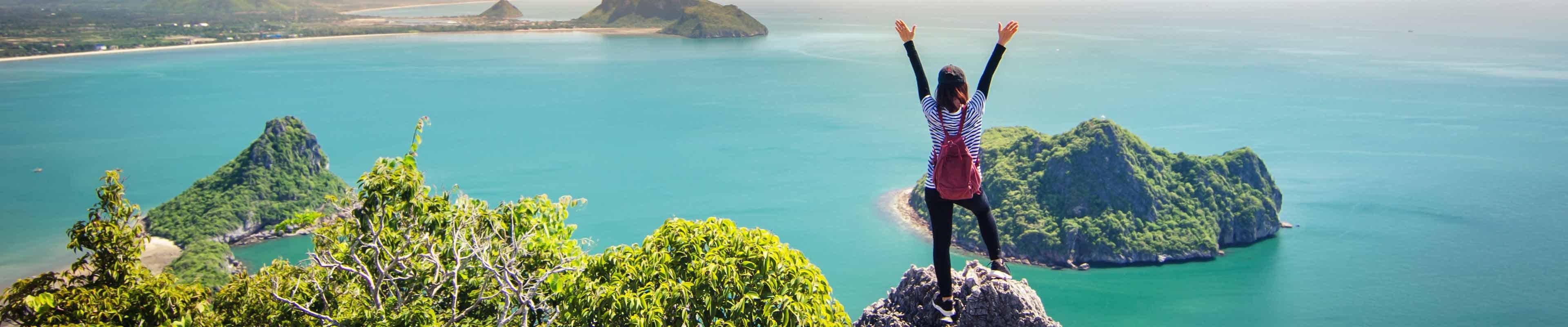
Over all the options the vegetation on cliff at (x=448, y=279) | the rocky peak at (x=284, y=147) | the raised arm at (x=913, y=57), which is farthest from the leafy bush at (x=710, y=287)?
the rocky peak at (x=284, y=147)

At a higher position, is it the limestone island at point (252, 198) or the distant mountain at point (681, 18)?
the distant mountain at point (681, 18)

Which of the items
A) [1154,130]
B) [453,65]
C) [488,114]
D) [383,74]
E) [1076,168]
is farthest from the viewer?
[453,65]

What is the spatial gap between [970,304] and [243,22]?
156 meters

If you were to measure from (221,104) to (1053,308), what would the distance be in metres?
68.6

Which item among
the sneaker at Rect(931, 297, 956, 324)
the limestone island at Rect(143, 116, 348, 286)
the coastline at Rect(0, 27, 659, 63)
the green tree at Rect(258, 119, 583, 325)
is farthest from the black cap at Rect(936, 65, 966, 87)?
the coastline at Rect(0, 27, 659, 63)

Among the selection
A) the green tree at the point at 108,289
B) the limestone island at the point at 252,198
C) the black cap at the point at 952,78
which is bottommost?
the limestone island at the point at 252,198

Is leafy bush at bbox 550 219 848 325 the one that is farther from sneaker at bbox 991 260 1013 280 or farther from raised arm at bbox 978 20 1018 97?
raised arm at bbox 978 20 1018 97

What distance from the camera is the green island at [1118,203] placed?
36281 millimetres

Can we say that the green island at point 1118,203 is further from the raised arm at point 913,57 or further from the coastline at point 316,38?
the coastline at point 316,38

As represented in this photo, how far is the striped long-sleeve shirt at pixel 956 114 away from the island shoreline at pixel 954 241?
1089 inches

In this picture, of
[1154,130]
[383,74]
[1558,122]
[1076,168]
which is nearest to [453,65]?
[383,74]

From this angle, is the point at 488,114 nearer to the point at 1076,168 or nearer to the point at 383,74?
the point at 383,74

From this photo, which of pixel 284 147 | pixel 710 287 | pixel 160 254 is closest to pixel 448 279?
pixel 710 287

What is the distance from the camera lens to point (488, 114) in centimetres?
7275
